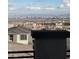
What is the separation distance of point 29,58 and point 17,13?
678 millimetres

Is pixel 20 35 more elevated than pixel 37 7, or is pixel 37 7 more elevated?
pixel 37 7

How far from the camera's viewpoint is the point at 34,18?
7.15 feet

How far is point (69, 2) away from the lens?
205cm

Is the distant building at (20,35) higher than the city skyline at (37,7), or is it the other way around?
the city skyline at (37,7)

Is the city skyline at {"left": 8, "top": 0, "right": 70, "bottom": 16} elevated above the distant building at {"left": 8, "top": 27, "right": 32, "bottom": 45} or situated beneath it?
elevated above

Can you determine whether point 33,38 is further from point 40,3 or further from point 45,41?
point 40,3
